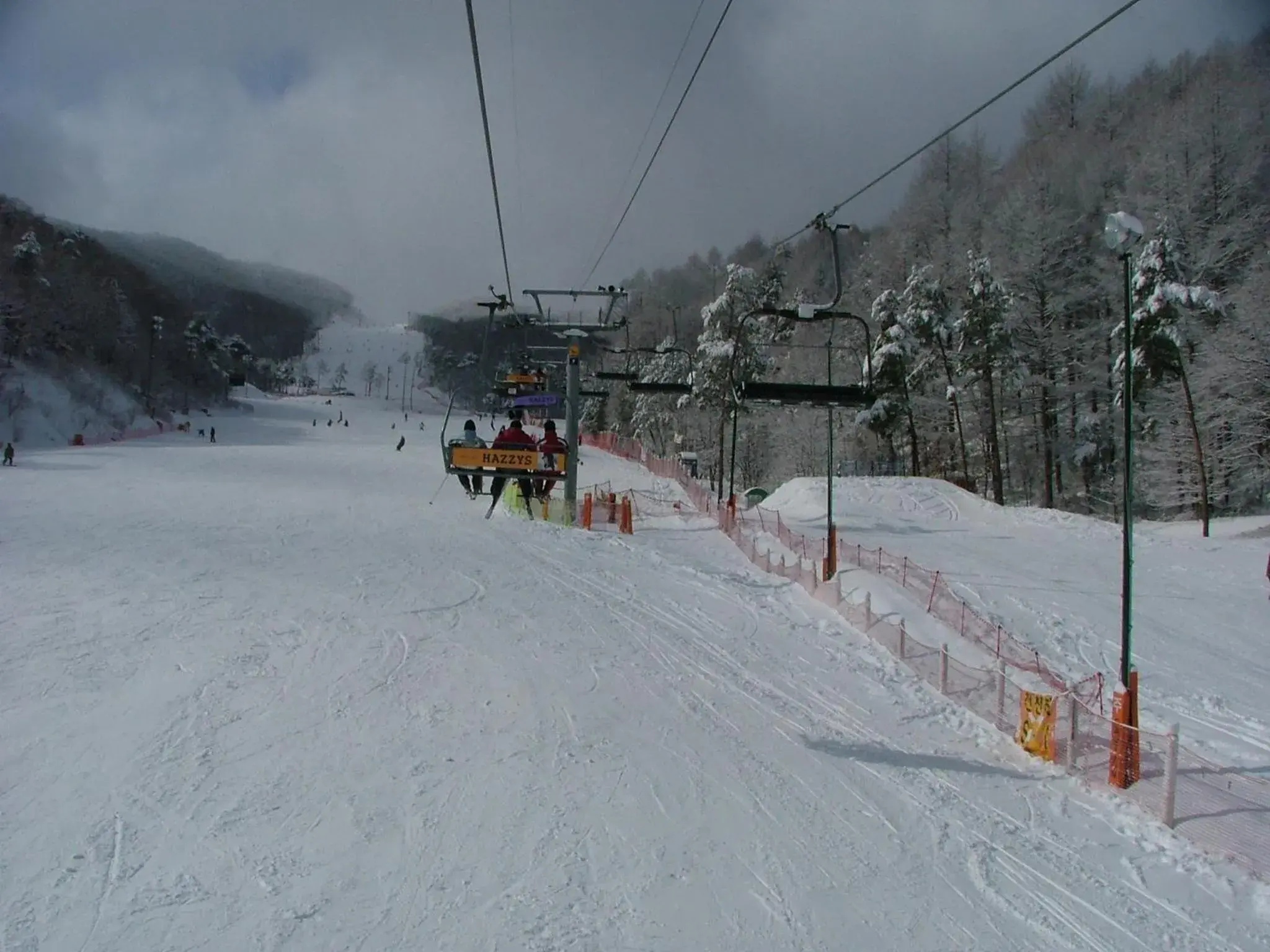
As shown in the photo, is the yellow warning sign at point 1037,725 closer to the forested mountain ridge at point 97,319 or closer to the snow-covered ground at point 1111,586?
the snow-covered ground at point 1111,586

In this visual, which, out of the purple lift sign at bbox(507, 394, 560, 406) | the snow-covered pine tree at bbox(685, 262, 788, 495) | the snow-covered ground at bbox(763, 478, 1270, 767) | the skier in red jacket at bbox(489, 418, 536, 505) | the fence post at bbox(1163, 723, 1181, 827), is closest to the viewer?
the fence post at bbox(1163, 723, 1181, 827)

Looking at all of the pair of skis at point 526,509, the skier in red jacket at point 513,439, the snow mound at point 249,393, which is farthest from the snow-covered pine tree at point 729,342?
the snow mound at point 249,393

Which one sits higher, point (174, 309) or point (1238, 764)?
point (174, 309)

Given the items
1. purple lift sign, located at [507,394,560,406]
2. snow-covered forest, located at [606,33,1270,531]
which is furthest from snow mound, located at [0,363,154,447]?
purple lift sign, located at [507,394,560,406]

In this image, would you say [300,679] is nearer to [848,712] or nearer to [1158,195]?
[848,712]

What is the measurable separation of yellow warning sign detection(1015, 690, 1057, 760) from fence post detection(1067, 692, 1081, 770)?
0.19 meters

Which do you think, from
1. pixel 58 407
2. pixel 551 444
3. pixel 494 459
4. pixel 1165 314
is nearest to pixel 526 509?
pixel 551 444

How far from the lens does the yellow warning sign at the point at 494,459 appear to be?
17328mm

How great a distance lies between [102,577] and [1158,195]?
139ft

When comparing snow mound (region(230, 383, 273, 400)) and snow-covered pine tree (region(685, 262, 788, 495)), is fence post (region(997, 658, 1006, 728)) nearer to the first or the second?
snow-covered pine tree (region(685, 262, 788, 495))

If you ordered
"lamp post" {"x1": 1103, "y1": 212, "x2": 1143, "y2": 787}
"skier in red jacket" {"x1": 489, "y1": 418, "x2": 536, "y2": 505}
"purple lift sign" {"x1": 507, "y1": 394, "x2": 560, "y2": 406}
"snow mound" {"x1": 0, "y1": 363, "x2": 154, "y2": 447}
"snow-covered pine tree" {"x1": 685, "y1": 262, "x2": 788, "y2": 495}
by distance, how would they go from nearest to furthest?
"lamp post" {"x1": 1103, "y1": 212, "x2": 1143, "y2": 787}, "skier in red jacket" {"x1": 489, "y1": 418, "x2": 536, "y2": 505}, "purple lift sign" {"x1": 507, "y1": 394, "x2": 560, "y2": 406}, "snow-covered pine tree" {"x1": 685, "y1": 262, "x2": 788, "y2": 495}, "snow mound" {"x1": 0, "y1": 363, "x2": 154, "y2": 447}

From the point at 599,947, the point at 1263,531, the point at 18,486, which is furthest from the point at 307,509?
the point at 1263,531

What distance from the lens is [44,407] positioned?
183 ft

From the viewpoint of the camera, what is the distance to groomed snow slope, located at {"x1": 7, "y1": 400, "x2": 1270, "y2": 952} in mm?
6000
